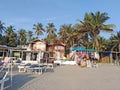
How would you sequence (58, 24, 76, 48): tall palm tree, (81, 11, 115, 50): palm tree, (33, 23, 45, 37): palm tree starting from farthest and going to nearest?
(33, 23, 45, 37): palm tree
(58, 24, 76, 48): tall palm tree
(81, 11, 115, 50): palm tree

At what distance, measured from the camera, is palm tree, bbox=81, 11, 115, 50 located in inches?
1702

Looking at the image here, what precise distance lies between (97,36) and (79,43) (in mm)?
6722

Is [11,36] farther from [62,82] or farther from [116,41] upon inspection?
[62,82]

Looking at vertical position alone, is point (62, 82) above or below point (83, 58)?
below

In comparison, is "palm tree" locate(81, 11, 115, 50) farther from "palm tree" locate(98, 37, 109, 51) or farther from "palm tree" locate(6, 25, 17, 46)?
"palm tree" locate(6, 25, 17, 46)

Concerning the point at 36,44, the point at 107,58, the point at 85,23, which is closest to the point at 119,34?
the point at 107,58

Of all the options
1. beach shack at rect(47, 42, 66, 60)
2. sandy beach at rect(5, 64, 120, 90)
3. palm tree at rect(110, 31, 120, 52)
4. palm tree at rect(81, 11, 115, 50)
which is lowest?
sandy beach at rect(5, 64, 120, 90)

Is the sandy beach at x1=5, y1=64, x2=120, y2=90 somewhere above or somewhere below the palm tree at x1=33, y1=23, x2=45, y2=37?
below

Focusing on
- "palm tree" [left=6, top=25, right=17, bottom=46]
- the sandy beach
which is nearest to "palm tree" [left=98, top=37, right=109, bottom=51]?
"palm tree" [left=6, top=25, right=17, bottom=46]

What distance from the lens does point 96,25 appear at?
142 feet

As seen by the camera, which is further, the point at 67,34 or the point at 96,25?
the point at 67,34

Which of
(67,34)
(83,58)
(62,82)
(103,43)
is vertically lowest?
(62,82)

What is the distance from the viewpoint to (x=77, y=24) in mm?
46125

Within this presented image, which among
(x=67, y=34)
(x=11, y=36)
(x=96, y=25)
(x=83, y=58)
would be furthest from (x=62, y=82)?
(x=11, y=36)
